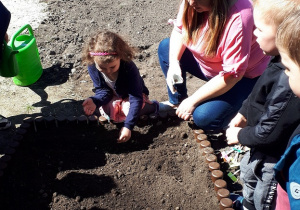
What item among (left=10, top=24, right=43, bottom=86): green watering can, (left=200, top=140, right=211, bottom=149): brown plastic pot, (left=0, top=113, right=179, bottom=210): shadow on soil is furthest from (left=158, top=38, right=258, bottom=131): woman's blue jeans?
(left=10, top=24, right=43, bottom=86): green watering can

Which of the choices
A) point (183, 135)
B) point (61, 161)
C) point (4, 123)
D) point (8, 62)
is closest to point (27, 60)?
point (8, 62)

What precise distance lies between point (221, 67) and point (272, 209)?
45.3 inches

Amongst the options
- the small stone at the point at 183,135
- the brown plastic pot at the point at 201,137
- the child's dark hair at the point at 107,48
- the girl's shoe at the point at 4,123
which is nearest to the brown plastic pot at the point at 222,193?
the brown plastic pot at the point at 201,137

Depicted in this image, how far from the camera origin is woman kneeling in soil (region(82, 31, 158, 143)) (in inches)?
111

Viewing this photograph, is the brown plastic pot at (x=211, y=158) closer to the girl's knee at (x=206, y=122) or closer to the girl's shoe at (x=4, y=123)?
the girl's knee at (x=206, y=122)

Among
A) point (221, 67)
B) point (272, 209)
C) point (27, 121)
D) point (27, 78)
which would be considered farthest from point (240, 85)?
point (27, 78)

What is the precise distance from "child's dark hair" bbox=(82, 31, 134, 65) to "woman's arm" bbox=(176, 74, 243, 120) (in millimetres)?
599

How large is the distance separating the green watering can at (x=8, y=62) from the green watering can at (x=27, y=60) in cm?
42

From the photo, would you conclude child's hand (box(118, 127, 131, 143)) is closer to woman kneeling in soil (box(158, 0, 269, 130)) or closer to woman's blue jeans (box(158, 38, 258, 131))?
woman kneeling in soil (box(158, 0, 269, 130))

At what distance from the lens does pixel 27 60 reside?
368cm

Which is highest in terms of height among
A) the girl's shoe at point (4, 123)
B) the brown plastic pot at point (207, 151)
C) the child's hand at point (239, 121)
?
the child's hand at point (239, 121)

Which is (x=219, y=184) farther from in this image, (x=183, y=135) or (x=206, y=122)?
(x=183, y=135)

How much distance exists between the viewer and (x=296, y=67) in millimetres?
1470

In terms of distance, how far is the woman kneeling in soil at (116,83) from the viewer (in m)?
2.81
